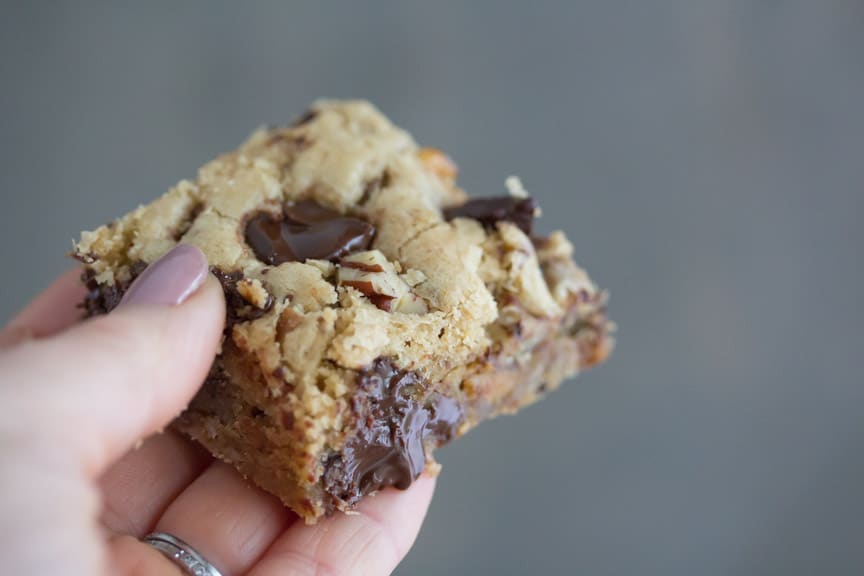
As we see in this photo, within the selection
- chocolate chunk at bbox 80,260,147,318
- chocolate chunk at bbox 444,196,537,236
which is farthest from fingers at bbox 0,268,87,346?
chocolate chunk at bbox 444,196,537,236

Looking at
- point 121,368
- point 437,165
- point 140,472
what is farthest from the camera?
point 437,165

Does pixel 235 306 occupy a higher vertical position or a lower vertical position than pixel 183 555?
higher

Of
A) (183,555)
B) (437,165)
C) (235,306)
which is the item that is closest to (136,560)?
(183,555)

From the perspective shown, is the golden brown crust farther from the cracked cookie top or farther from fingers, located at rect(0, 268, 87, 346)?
fingers, located at rect(0, 268, 87, 346)

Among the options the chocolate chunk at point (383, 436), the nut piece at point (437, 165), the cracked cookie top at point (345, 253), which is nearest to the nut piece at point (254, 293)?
the cracked cookie top at point (345, 253)

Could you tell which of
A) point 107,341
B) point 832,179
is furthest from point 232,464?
point 832,179

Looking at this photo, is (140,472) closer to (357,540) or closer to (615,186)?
(357,540)
